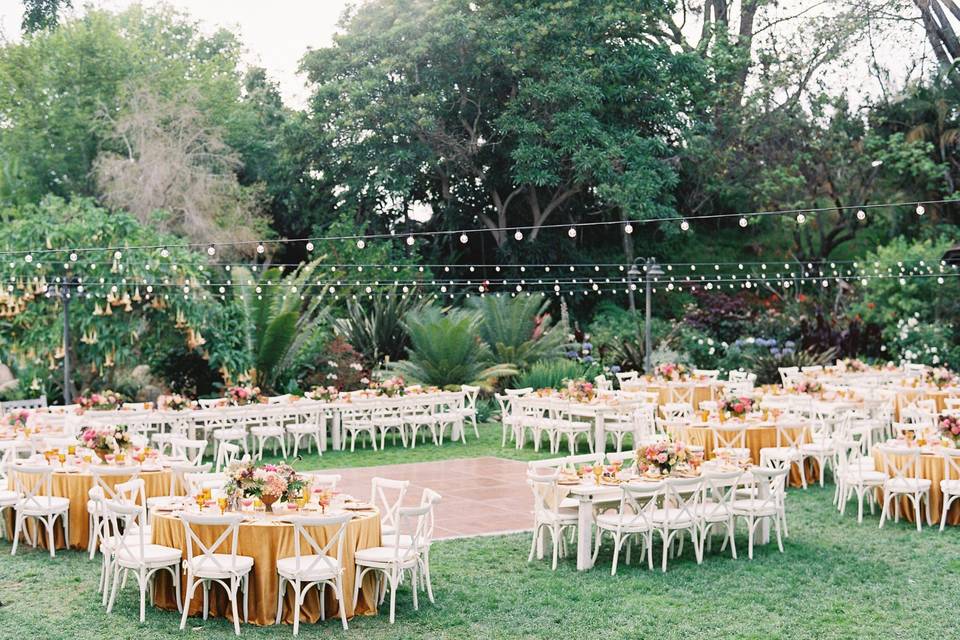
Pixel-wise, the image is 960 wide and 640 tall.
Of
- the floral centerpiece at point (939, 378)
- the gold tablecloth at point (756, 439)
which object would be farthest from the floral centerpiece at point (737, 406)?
the floral centerpiece at point (939, 378)

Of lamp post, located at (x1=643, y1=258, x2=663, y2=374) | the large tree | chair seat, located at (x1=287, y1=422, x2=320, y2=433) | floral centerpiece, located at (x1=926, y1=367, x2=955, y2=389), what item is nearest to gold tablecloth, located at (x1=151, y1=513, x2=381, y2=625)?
chair seat, located at (x1=287, y1=422, x2=320, y2=433)

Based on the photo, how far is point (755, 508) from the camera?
986 cm

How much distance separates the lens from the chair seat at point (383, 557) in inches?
310

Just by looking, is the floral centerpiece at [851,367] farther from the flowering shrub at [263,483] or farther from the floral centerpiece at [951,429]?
the flowering shrub at [263,483]

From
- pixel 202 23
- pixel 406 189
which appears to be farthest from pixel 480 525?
pixel 202 23

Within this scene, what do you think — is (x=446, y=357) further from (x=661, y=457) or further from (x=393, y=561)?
(x=393, y=561)

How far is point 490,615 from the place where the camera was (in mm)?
8008

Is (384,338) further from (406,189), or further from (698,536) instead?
(698,536)

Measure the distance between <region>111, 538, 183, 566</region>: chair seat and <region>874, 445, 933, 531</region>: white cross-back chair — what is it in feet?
21.8

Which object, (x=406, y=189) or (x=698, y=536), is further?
(x=406, y=189)

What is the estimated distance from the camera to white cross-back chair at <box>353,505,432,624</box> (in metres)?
7.88

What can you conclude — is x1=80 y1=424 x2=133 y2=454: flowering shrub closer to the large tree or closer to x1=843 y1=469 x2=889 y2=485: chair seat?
x1=843 y1=469 x2=889 y2=485: chair seat

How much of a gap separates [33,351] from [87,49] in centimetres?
1292

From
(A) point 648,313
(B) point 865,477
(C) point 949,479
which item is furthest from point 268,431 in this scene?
(C) point 949,479
